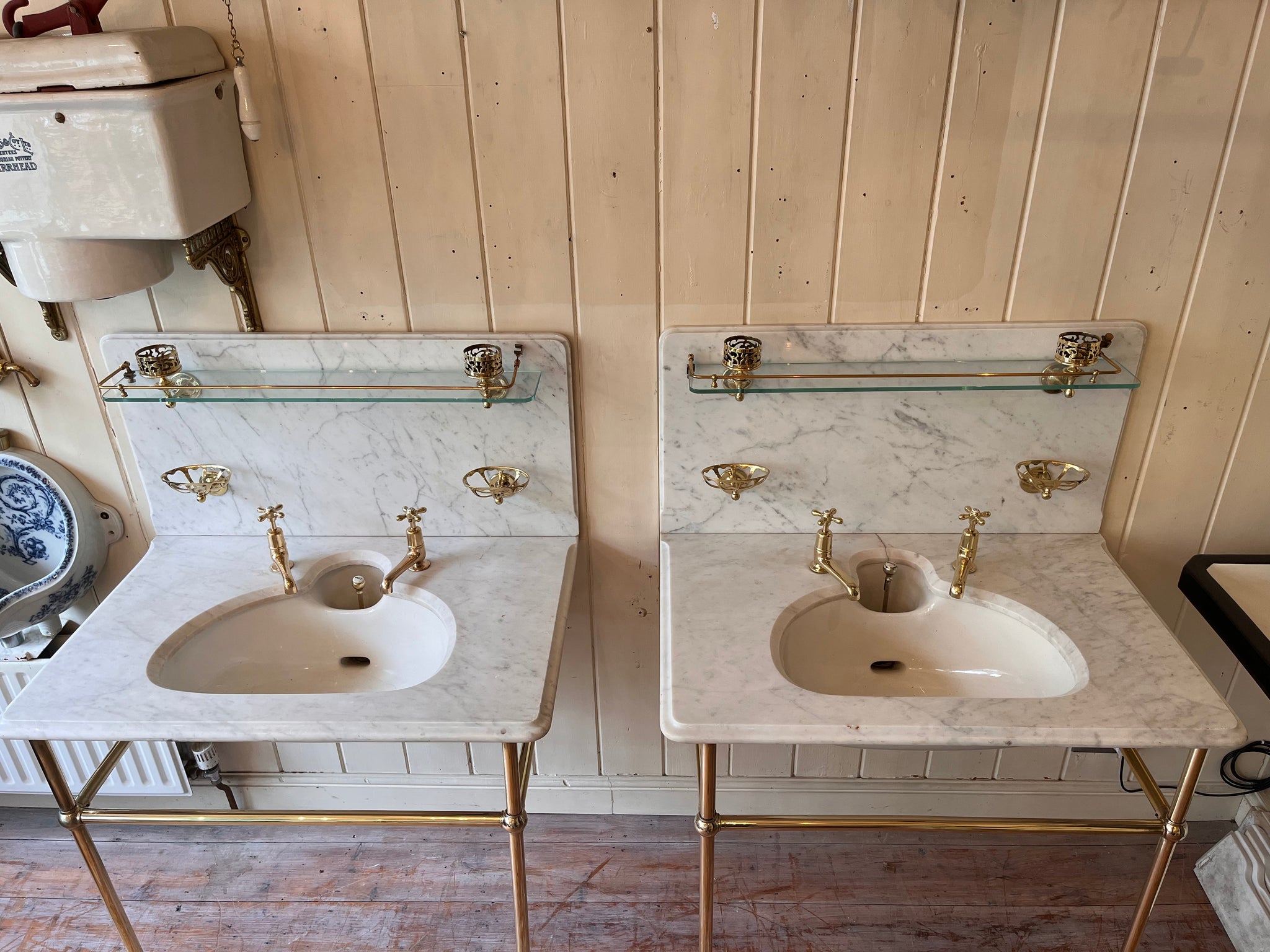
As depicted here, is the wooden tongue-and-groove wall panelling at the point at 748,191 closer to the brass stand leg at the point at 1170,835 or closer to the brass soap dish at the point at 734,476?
the brass soap dish at the point at 734,476

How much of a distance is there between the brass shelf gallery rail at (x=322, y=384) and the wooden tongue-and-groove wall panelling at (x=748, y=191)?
0.08m

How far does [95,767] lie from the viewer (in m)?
1.84

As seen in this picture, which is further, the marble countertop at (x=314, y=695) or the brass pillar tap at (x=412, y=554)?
the brass pillar tap at (x=412, y=554)

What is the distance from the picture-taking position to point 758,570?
150cm

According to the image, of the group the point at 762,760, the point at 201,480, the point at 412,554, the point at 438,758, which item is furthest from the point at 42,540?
the point at 762,760

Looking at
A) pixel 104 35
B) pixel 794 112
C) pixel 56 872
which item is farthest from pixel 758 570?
pixel 56 872

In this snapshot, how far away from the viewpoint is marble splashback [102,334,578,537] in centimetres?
148

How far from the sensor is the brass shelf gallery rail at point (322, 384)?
1399 mm

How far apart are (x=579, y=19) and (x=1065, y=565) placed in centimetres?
115

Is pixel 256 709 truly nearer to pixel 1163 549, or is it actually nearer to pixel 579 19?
pixel 579 19

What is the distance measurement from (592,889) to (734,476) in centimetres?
95

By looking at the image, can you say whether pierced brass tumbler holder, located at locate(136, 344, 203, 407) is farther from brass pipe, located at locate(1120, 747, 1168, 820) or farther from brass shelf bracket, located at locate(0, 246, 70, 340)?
brass pipe, located at locate(1120, 747, 1168, 820)

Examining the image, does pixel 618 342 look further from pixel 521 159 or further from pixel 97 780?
pixel 97 780

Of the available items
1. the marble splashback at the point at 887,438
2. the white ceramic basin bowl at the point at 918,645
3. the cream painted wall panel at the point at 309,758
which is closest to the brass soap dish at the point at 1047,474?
the marble splashback at the point at 887,438
